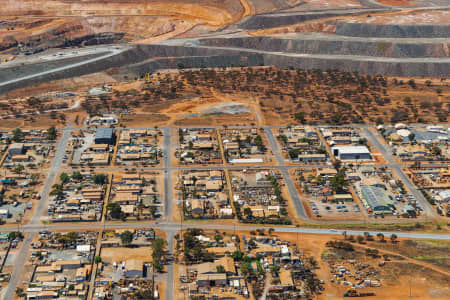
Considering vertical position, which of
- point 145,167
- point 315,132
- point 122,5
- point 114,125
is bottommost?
point 145,167

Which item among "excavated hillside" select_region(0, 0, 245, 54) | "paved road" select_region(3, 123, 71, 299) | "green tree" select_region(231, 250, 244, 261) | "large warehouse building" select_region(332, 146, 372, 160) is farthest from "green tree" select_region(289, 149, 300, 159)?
"excavated hillside" select_region(0, 0, 245, 54)

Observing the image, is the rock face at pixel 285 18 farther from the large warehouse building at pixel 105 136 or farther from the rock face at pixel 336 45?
the large warehouse building at pixel 105 136

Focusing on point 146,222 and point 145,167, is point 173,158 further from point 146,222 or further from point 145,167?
point 146,222

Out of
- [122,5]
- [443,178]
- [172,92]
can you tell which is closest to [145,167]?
[172,92]

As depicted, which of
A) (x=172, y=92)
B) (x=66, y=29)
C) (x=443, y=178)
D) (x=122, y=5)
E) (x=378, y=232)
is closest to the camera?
(x=378, y=232)

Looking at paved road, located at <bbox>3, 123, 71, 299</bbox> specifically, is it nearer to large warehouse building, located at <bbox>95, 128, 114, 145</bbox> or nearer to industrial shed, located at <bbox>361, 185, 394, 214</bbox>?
large warehouse building, located at <bbox>95, 128, 114, 145</bbox>

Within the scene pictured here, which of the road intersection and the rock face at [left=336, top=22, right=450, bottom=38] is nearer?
the road intersection
